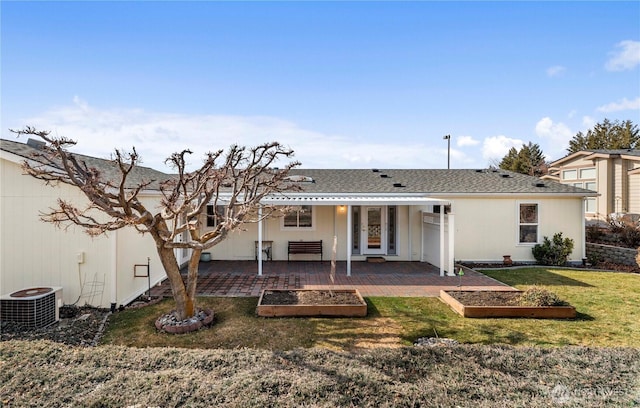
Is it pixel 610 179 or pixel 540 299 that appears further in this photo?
pixel 610 179

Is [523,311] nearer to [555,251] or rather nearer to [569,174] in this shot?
[555,251]

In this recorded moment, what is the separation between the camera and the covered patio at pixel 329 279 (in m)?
8.73

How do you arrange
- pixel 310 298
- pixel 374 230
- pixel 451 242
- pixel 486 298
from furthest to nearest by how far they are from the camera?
pixel 374 230 → pixel 451 242 → pixel 486 298 → pixel 310 298

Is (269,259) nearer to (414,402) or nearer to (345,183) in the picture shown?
(345,183)

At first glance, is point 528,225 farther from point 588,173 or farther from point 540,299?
point 588,173

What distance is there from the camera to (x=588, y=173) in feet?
71.3

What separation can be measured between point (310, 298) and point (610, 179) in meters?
23.1

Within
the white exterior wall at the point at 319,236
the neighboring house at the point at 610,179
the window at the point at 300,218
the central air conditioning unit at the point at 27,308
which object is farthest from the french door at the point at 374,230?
the neighboring house at the point at 610,179

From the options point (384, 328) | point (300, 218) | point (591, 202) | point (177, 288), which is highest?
point (591, 202)

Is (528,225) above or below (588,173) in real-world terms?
below

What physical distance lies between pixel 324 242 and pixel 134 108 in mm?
8526

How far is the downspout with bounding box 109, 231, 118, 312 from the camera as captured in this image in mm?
6980

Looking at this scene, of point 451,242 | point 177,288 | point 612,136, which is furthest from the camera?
point 612,136

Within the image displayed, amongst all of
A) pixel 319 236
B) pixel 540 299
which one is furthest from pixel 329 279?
pixel 540 299
